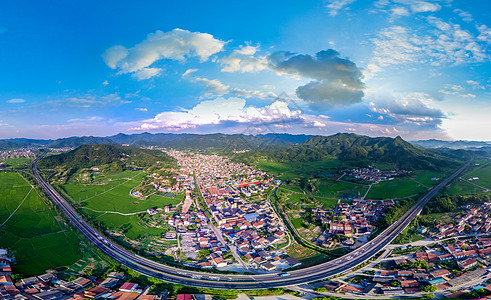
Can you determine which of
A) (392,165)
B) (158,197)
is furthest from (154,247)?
(392,165)

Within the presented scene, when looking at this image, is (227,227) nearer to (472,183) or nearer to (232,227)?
(232,227)

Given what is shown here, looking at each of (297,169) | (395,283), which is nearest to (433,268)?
(395,283)

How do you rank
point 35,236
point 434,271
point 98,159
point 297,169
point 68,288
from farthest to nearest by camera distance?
point 98,159
point 297,169
point 35,236
point 434,271
point 68,288

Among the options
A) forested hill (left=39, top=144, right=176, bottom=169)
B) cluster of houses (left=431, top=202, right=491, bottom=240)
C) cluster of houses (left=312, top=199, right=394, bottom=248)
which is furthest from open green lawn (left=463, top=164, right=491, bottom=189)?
forested hill (left=39, top=144, right=176, bottom=169)

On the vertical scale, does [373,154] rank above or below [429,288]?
above

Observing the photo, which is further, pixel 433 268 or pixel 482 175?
pixel 482 175

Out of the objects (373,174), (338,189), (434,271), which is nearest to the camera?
(434,271)

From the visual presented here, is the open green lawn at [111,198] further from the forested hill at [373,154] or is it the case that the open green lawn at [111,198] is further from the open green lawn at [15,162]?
the forested hill at [373,154]
